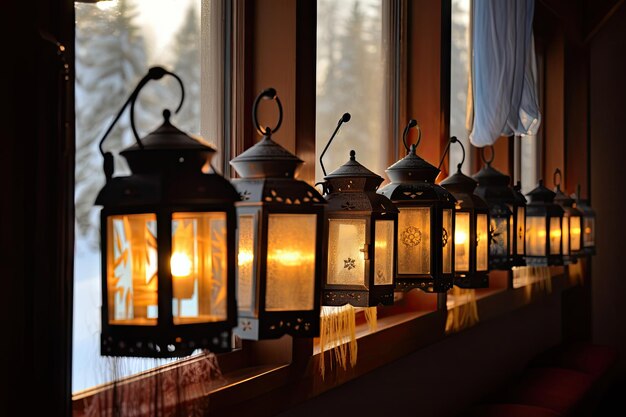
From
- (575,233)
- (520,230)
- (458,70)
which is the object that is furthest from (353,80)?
(575,233)

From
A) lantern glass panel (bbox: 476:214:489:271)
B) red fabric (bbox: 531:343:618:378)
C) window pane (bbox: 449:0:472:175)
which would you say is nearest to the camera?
lantern glass panel (bbox: 476:214:489:271)

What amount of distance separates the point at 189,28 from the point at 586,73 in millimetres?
6132

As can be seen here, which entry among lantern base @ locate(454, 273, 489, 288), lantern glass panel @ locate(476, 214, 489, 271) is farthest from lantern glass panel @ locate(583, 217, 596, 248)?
lantern base @ locate(454, 273, 489, 288)

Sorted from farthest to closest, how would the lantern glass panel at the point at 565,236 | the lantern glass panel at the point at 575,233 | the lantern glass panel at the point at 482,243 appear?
the lantern glass panel at the point at 575,233 → the lantern glass panel at the point at 565,236 → the lantern glass panel at the point at 482,243

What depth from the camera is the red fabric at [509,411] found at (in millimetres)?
4492

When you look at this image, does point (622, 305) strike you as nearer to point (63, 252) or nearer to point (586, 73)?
point (586, 73)

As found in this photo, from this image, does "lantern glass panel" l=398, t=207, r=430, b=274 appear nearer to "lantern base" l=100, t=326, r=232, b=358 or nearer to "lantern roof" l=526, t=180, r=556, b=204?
"lantern base" l=100, t=326, r=232, b=358

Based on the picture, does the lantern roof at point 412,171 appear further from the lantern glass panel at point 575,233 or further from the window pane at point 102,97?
the lantern glass panel at point 575,233

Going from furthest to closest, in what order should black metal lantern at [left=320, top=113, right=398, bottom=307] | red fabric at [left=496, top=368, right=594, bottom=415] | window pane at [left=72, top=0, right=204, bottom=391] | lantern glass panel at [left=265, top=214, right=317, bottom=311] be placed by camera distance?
red fabric at [left=496, top=368, right=594, bottom=415] → black metal lantern at [left=320, top=113, right=398, bottom=307] → lantern glass panel at [left=265, top=214, right=317, bottom=311] → window pane at [left=72, top=0, right=204, bottom=391]

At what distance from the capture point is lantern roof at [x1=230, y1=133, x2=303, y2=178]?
6.73ft

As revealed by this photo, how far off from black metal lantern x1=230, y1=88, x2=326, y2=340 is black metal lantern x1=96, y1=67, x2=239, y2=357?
0.35 m

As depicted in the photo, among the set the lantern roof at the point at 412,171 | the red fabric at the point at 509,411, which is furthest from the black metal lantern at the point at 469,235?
the red fabric at the point at 509,411

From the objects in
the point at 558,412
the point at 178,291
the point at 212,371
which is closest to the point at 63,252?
the point at 178,291

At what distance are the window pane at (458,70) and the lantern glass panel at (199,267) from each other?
11.3ft
